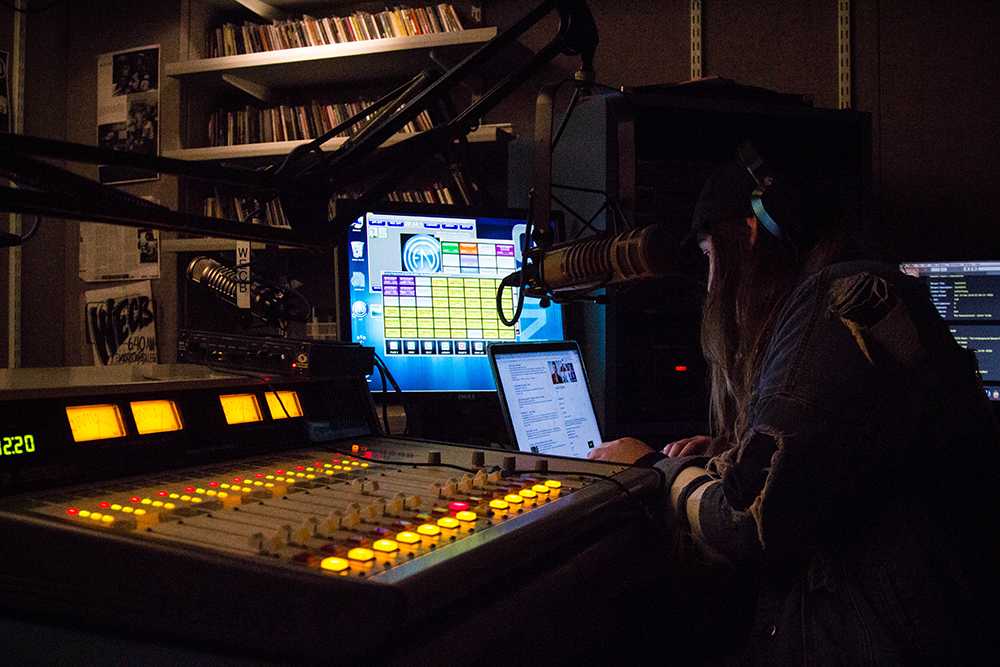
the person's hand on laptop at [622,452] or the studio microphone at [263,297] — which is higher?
the studio microphone at [263,297]

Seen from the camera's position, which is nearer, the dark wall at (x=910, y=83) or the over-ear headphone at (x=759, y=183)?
the over-ear headphone at (x=759, y=183)

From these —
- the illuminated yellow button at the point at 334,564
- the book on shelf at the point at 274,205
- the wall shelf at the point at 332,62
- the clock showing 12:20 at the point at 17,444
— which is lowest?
the illuminated yellow button at the point at 334,564

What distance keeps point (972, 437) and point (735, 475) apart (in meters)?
0.25

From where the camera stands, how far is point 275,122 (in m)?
2.76

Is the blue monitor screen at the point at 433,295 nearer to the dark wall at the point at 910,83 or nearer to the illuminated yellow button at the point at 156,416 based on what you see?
the illuminated yellow button at the point at 156,416

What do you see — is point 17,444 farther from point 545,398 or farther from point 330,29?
point 330,29

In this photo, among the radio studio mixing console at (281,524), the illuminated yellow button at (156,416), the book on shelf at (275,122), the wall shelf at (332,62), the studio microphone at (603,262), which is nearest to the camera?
the radio studio mixing console at (281,524)

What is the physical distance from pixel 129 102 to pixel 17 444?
2.71 metres

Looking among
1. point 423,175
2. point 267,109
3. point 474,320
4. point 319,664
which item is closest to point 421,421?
point 474,320

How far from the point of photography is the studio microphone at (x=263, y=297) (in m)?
1.14

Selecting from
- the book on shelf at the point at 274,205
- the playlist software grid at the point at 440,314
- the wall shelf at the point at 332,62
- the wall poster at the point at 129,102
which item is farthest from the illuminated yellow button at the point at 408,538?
the wall poster at the point at 129,102

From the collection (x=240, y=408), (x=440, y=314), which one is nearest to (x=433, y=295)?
(x=440, y=314)

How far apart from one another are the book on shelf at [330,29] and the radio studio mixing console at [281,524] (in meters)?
1.93

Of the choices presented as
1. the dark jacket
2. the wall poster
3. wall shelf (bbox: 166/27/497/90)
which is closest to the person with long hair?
the dark jacket
